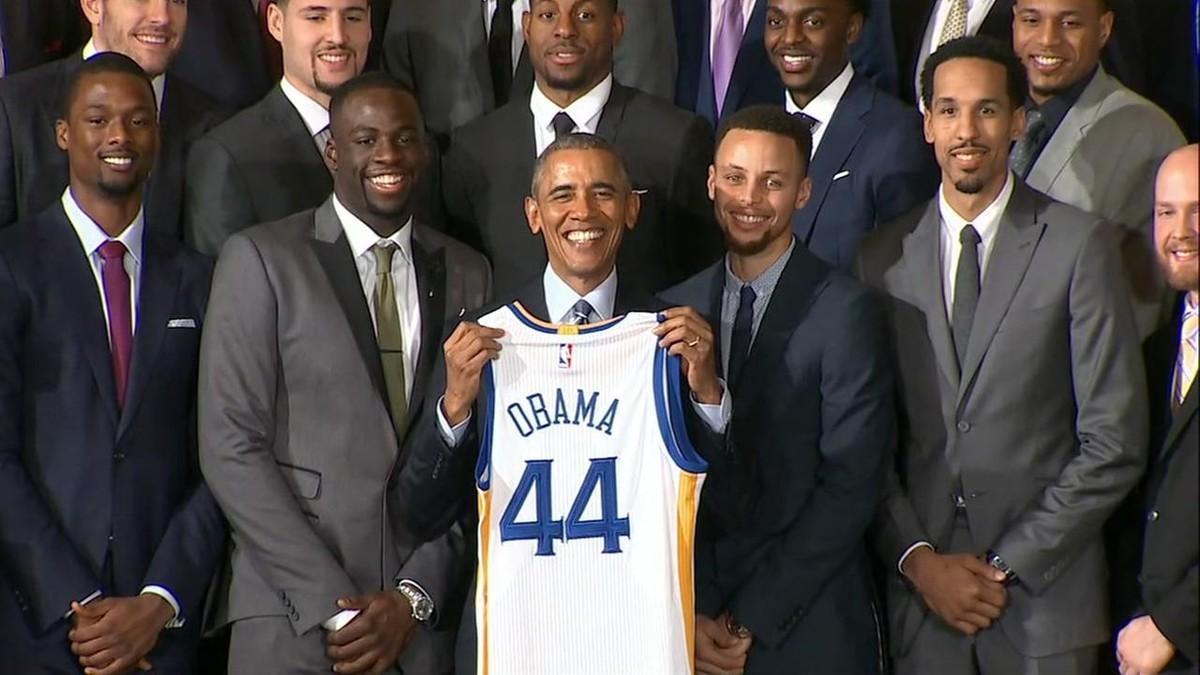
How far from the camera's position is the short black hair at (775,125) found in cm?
529

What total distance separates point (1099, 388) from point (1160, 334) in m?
0.41

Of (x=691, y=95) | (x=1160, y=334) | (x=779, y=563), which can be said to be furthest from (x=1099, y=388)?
(x=691, y=95)

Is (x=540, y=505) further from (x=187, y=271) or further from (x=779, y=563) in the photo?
(x=187, y=271)

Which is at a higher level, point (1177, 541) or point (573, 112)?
point (573, 112)

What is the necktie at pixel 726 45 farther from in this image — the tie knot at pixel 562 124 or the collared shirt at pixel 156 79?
the collared shirt at pixel 156 79

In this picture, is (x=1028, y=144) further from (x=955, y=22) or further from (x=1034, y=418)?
(x=1034, y=418)

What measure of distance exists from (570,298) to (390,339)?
0.55m

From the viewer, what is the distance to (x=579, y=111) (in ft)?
19.2

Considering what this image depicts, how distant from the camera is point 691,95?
657 centimetres

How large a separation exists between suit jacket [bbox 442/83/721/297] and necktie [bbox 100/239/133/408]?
3.48 feet

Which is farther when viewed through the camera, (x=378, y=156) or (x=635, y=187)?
(x=635, y=187)

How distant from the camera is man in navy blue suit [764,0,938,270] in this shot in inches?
225

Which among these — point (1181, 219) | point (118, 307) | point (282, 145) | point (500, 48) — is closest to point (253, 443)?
point (118, 307)

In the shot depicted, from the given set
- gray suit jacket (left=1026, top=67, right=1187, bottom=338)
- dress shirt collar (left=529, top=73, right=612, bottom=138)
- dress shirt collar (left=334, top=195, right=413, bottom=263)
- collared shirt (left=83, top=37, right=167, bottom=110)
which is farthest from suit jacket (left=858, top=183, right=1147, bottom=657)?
collared shirt (left=83, top=37, right=167, bottom=110)
